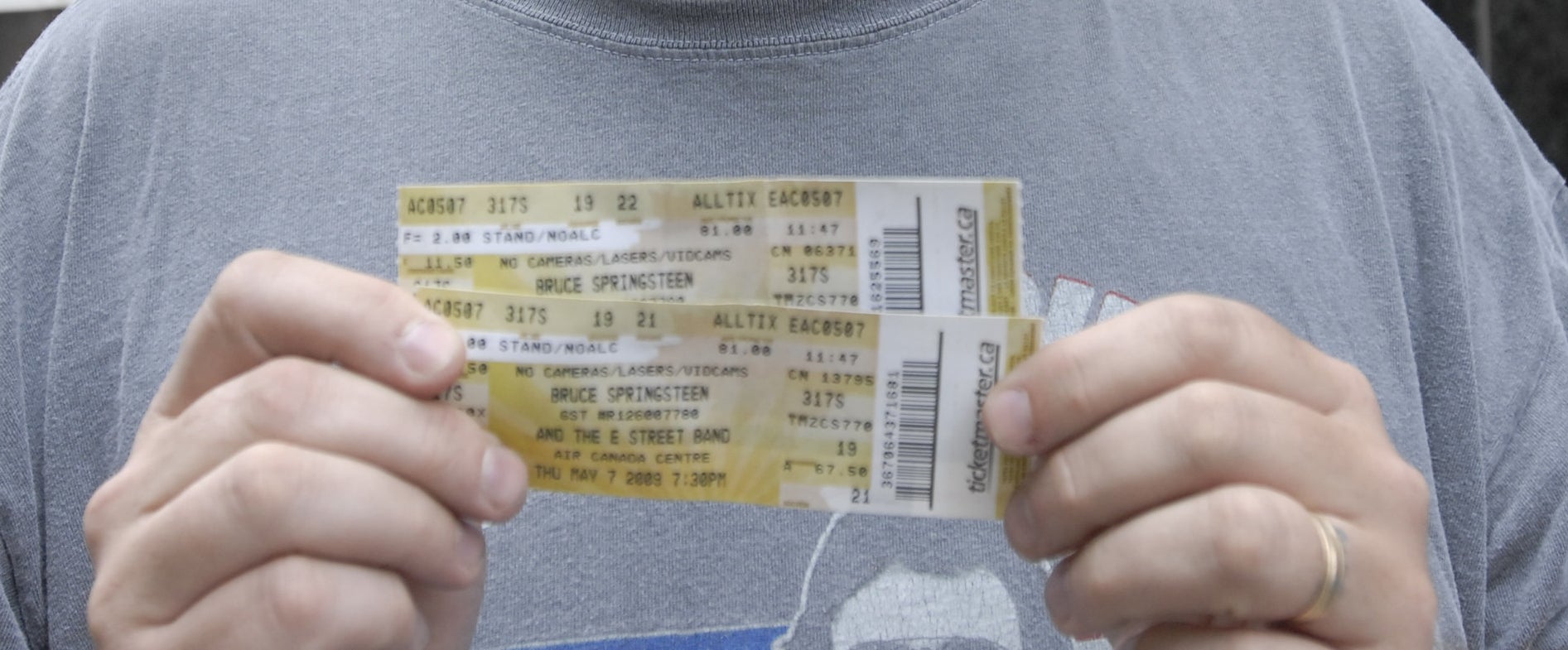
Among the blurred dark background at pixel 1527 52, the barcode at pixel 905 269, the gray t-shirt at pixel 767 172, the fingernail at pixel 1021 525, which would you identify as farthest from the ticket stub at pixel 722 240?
the blurred dark background at pixel 1527 52

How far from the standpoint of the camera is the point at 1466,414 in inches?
37.5

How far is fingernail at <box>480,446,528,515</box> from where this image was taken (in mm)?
616

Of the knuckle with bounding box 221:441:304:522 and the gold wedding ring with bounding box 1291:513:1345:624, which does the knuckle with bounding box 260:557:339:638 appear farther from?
the gold wedding ring with bounding box 1291:513:1345:624

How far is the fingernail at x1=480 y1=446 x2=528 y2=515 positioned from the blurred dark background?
8.58 feet

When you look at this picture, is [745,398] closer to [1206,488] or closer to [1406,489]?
[1206,488]

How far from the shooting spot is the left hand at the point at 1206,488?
0.59 m

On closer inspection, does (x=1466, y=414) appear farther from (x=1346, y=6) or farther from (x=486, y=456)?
(x=486, y=456)

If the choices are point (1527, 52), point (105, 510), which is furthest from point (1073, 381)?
point (1527, 52)

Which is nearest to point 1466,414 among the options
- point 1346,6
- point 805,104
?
point 1346,6

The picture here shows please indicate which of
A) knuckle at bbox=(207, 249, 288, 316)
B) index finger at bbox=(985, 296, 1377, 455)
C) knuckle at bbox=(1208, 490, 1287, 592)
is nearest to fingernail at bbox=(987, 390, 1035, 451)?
index finger at bbox=(985, 296, 1377, 455)

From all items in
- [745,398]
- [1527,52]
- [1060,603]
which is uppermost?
[745,398]

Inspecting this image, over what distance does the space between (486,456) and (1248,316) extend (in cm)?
45

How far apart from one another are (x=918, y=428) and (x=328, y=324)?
1.14 ft

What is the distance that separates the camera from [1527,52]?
2455 mm
